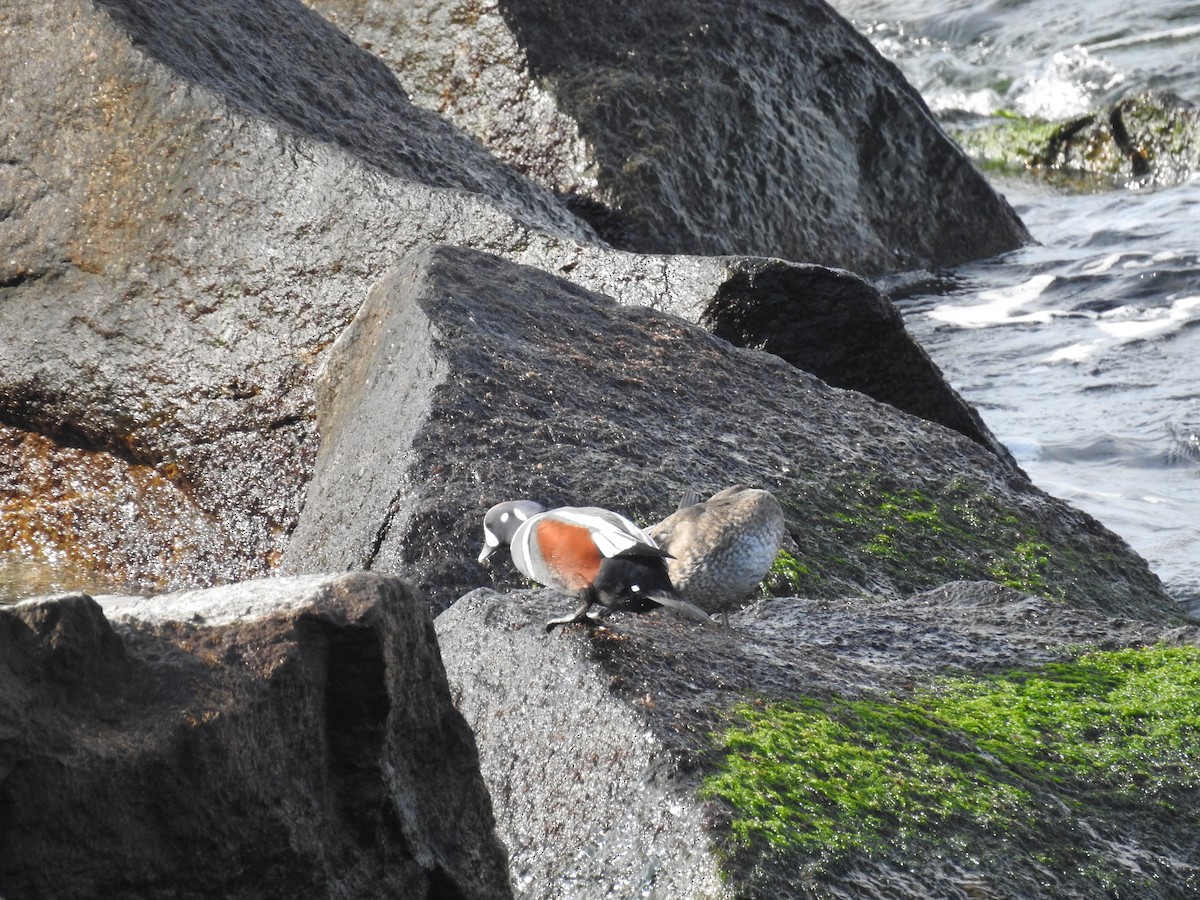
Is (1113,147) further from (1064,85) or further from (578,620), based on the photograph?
(578,620)

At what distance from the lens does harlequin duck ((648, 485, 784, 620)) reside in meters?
3.85

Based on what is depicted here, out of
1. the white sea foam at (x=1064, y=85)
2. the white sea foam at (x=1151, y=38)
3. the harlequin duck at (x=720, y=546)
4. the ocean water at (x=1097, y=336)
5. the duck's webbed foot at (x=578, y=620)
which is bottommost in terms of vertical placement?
the ocean water at (x=1097, y=336)

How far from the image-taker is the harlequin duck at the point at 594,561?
3.33m

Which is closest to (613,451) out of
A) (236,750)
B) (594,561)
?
(594,561)

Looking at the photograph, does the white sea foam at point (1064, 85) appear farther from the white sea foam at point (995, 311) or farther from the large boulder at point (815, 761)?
the large boulder at point (815, 761)

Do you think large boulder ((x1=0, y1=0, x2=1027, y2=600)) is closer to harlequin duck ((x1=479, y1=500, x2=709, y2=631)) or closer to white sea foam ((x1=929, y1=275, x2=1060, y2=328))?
harlequin duck ((x1=479, y1=500, x2=709, y2=631))

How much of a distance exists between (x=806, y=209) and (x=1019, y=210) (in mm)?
4064

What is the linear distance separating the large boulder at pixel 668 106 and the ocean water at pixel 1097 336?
38.3 inches

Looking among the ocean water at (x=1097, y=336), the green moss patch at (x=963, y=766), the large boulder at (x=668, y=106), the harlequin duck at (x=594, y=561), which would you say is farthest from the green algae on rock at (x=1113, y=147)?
the harlequin duck at (x=594, y=561)

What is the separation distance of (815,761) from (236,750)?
1.24 metres

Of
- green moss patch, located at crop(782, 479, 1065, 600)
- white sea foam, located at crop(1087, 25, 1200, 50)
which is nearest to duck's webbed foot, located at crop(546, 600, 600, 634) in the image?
green moss patch, located at crop(782, 479, 1065, 600)

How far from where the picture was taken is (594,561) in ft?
11.4

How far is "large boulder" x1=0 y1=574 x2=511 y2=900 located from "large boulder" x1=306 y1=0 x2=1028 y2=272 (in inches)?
250

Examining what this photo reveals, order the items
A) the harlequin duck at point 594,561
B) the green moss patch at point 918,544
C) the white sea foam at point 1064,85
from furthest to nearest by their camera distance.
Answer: the white sea foam at point 1064,85
the green moss patch at point 918,544
the harlequin duck at point 594,561
